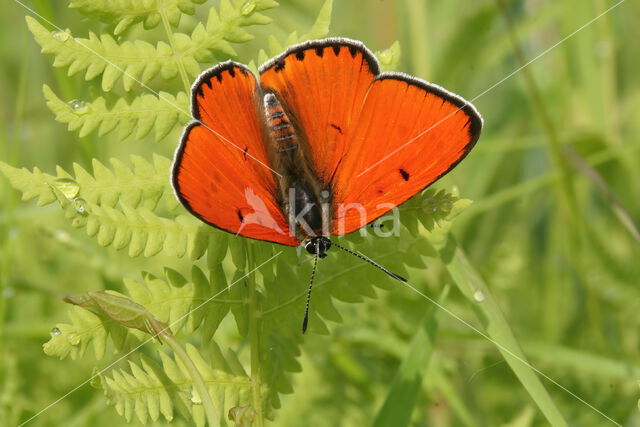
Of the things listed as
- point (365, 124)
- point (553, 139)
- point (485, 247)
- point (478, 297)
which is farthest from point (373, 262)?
point (485, 247)

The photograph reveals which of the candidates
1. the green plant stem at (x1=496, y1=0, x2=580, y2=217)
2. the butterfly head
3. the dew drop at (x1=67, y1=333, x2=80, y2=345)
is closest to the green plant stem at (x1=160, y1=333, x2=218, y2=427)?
the dew drop at (x1=67, y1=333, x2=80, y2=345)

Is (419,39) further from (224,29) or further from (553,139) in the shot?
(224,29)

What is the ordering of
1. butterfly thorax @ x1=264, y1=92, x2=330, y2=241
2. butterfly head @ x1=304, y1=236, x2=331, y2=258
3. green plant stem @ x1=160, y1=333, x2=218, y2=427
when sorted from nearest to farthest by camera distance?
green plant stem @ x1=160, y1=333, x2=218, y2=427 < butterfly head @ x1=304, y1=236, x2=331, y2=258 < butterfly thorax @ x1=264, y1=92, x2=330, y2=241

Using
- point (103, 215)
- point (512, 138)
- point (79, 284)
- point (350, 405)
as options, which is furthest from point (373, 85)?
point (79, 284)

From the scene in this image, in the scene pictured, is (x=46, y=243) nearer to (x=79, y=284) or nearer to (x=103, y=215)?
(x=79, y=284)

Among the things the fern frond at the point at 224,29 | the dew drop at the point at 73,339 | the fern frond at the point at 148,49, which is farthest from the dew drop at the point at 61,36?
the dew drop at the point at 73,339

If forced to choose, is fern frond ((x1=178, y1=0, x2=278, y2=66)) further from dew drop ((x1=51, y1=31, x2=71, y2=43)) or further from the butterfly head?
the butterfly head

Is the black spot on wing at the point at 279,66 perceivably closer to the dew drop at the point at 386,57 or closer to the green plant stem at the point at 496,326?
the dew drop at the point at 386,57
